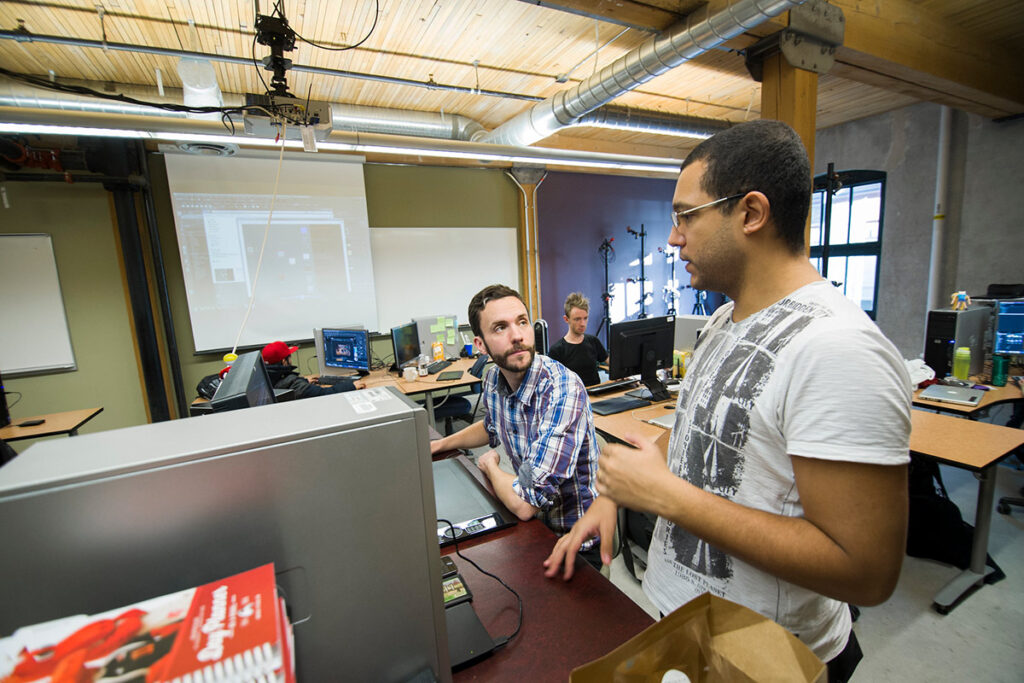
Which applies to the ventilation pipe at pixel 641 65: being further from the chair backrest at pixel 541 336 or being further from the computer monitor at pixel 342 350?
the computer monitor at pixel 342 350

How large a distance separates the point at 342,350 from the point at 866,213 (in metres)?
6.46

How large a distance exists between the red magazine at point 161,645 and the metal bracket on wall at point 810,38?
11.9ft

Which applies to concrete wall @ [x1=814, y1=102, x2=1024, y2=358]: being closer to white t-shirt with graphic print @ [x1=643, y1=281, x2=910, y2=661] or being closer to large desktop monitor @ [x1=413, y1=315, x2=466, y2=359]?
large desktop monitor @ [x1=413, y1=315, x2=466, y2=359]

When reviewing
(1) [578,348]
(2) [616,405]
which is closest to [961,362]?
(2) [616,405]

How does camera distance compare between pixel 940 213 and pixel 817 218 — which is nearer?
pixel 940 213

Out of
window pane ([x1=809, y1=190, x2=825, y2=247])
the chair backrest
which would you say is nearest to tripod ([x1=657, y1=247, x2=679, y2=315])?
window pane ([x1=809, y1=190, x2=825, y2=247])

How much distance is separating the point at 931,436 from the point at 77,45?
5525 mm

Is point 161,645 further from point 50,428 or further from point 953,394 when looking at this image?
point 50,428

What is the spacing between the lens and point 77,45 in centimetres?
286

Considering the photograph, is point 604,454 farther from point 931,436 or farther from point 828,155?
point 828,155

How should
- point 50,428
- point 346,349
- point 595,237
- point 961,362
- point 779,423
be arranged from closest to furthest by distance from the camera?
point 779,423 < point 961,362 < point 50,428 < point 346,349 < point 595,237


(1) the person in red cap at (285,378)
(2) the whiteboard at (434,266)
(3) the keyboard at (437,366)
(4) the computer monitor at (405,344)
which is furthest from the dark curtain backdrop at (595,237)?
(1) the person in red cap at (285,378)

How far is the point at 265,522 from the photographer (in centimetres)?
49

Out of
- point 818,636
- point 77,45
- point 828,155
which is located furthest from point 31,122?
point 828,155
